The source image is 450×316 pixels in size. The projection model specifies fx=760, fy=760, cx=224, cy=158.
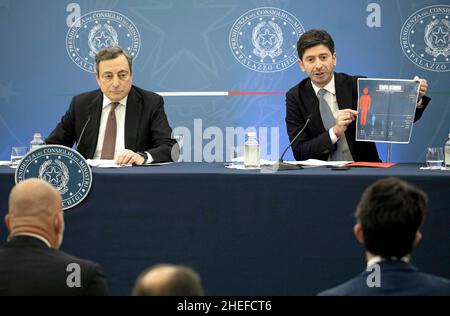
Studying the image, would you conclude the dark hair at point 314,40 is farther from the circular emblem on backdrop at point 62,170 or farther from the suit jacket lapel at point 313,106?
the circular emblem on backdrop at point 62,170

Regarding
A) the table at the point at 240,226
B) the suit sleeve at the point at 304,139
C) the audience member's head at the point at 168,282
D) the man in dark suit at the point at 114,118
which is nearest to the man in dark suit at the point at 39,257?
the audience member's head at the point at 168,282

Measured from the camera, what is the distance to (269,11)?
237 inches

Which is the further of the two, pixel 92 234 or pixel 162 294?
pixel 92 234

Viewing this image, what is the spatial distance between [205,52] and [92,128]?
5.53ft

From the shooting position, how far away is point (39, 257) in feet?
7.14

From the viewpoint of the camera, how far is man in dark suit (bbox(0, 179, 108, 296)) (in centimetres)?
210

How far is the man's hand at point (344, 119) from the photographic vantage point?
4.34 meters

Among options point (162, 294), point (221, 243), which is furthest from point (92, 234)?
point (162, 294)

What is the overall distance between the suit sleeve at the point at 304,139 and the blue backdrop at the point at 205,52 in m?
1.17

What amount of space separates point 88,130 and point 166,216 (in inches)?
47.3

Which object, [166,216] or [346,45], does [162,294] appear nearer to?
[166,216]

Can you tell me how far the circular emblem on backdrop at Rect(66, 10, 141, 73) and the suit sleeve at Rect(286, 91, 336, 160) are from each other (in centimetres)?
179

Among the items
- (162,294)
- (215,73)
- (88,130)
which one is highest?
(215,73)
